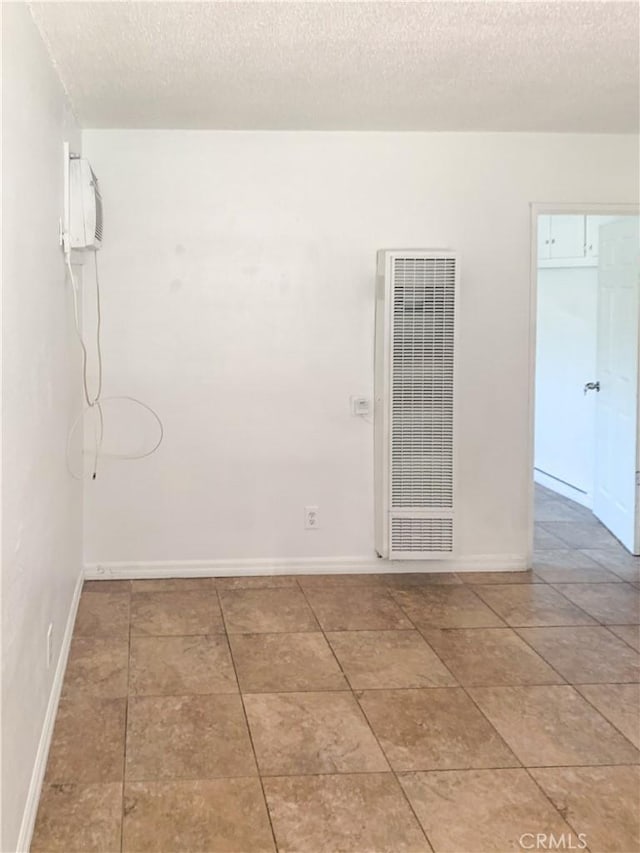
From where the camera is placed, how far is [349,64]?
10.8 feet

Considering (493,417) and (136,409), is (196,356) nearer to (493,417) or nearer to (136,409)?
(136,409)

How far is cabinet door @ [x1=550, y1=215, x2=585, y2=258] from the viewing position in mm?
6504

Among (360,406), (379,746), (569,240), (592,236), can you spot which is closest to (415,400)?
(360,406)

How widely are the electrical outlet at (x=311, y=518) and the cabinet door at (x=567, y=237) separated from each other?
3.22 m

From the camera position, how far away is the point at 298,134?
14.6 ft

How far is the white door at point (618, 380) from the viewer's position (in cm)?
506

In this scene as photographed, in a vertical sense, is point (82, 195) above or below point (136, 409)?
above

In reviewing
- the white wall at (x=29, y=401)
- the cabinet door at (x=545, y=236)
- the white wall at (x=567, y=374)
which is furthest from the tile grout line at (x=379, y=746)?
the cabinet door at (x=545, y=236)

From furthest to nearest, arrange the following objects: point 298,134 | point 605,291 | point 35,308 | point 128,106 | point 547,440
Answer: point 547,440 < point 605,291 < point 298,134 < point 128,106 < point 35,308

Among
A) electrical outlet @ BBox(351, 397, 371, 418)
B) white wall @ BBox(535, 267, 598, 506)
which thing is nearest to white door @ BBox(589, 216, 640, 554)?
white wall @ BBox(535, 267, 598, 506)

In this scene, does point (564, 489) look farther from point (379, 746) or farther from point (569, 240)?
point (379, 746)

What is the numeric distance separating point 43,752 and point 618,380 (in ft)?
13.2

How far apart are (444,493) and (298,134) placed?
6.63 ft

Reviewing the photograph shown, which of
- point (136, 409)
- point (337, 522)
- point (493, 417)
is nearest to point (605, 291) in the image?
point (493, 417)
